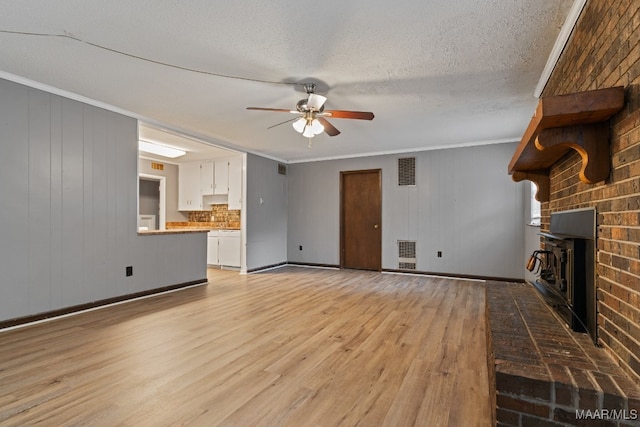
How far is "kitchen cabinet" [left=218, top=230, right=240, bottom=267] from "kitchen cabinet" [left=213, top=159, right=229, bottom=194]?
912 millimetres

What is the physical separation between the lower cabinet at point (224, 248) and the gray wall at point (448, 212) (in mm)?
1709

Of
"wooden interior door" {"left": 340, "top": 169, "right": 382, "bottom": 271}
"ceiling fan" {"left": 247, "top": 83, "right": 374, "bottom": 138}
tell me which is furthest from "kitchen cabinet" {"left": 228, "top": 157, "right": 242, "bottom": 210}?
"ceiling fan" {"left": 247, "top": 83, "right": 374, "bottom": 138}

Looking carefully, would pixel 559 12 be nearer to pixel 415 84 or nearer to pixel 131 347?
pixel 415 84

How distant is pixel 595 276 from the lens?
5.33 feet

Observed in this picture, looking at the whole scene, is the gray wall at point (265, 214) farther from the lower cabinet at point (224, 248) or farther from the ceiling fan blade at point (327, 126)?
the ceiling fan blade at point (327, 126)

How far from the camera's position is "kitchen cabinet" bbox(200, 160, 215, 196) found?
6891 mm

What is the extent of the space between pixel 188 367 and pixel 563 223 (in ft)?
9.31

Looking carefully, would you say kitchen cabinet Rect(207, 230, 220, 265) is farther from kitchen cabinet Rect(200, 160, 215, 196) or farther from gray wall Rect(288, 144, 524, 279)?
gray wall Rect(288, 144, 524, 279)

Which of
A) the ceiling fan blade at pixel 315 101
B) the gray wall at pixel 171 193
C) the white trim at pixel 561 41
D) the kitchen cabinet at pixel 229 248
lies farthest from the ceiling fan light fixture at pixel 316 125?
the gray wall at pixel 171 193

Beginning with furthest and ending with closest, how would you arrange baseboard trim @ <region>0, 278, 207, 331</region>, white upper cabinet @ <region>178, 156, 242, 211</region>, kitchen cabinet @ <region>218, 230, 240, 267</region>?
white upper cabinet @ <region>178, 156, 242, 211</region>, kitchen cabinet @ <region>218, 230, 240, 267</region>, baseboard trim @ <region>0, 278, 207, 331</region>

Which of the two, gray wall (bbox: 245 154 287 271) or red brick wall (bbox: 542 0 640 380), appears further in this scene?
gray wall (bbox: 245 154 287 271)

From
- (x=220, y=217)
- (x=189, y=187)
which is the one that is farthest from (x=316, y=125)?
(x=189, y=187)

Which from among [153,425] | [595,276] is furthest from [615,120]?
[153,425]

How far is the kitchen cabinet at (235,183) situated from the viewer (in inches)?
256
